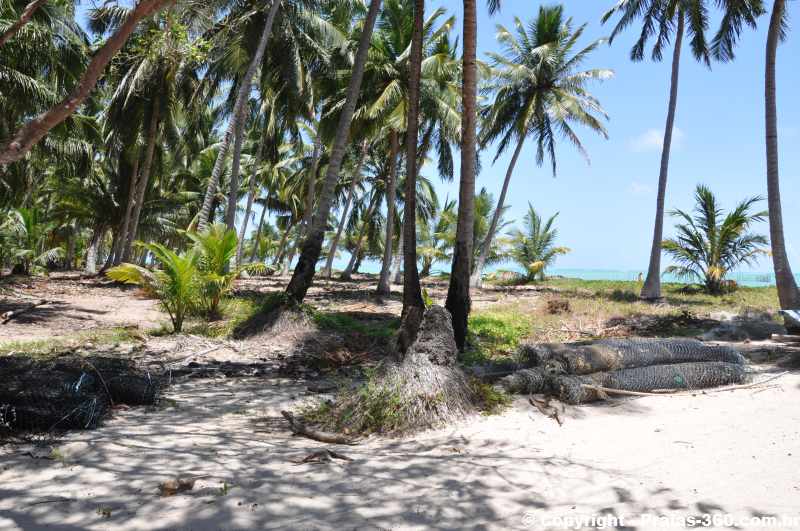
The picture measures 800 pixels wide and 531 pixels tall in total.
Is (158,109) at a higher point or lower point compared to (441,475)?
higher

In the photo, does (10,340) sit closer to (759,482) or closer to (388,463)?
(388,463)

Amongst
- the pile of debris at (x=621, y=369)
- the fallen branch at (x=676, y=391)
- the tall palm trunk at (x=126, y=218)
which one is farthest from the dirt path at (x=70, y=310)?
the fallen branch at (x=676, y=391)

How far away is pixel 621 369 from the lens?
6047 mm

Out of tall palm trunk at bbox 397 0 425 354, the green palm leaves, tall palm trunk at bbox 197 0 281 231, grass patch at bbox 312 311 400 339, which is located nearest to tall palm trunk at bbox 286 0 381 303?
grass patch at bbox 312 311 400 339

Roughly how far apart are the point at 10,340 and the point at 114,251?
18.6 metres

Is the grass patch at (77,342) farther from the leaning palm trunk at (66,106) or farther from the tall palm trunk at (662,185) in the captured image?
the tall palm trunk at (662,185)

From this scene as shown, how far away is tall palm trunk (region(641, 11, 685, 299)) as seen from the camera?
17234 mm

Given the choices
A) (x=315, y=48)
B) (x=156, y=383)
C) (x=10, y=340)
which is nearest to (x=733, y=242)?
(x=315, y=48)

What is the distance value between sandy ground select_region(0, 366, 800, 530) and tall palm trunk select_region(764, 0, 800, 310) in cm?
669

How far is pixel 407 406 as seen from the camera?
4.77 meters

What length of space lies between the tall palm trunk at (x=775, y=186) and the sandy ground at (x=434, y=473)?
669cm

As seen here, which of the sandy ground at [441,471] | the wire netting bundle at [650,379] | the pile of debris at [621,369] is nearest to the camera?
the sandy ground at [441,471]

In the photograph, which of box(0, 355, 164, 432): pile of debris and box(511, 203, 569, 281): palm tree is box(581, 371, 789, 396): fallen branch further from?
box(511, 203, 569, 281): palm tree

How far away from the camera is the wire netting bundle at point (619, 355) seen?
19.6ft
